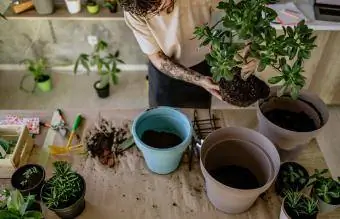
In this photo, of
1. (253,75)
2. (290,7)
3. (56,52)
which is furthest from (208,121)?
(56,52)

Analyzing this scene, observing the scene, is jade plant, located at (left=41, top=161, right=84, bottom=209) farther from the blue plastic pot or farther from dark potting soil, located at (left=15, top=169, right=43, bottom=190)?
the blue plastic pot

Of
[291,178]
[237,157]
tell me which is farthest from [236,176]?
[291,178]

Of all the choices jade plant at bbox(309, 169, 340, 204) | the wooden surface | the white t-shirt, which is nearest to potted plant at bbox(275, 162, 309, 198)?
jade plant at bbox(309, 169, 340, 204)

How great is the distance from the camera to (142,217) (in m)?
0.91

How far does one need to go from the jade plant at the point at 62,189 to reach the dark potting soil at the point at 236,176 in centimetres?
40

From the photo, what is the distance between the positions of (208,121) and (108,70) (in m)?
1.61

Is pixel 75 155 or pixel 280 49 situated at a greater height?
pixel 280 49

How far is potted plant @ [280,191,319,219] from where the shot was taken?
0.82 meters

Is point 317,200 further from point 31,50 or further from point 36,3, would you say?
point 31,50

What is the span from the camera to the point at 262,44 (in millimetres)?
795

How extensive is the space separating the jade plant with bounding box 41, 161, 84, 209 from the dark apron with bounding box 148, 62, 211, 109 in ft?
2.39

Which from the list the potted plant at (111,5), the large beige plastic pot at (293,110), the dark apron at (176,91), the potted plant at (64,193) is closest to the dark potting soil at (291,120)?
the large beige plastic pot at (293,110)

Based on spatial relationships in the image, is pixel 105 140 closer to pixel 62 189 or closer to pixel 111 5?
pixel 62 189

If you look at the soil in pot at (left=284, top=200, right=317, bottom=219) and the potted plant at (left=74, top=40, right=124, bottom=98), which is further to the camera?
the potted plant at (left=74, top=40, right=124, bottom=98)
